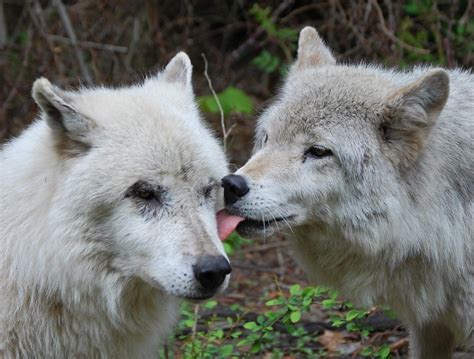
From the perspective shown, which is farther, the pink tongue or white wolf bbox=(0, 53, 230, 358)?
the pink tongue

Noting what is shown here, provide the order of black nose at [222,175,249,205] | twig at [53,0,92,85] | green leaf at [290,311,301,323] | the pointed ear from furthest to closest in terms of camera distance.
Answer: twig at [53,0,92,85] < green leaf at [290,311,301,323] < the pointed ear < black nose at [222,175,249,205]

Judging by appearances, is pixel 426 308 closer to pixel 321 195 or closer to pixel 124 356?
pixel 321 195

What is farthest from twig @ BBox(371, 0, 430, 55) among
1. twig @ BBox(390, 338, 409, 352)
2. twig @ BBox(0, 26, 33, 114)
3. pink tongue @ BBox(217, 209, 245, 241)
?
pink tongue @ BBox(217, 209, 245, 241)

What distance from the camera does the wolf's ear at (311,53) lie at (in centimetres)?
508

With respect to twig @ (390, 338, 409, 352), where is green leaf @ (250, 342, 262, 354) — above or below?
above

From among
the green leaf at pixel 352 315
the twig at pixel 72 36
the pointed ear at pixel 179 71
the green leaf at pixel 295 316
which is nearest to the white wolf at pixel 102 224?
the pointed ear at pixel 179 71

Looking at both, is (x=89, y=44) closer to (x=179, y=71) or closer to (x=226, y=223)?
(x=179, y=71)

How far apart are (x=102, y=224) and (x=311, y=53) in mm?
2081

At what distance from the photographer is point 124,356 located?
4.30 meters

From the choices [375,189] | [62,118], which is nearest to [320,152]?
[375,189]

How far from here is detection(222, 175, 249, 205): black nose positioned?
4.05m

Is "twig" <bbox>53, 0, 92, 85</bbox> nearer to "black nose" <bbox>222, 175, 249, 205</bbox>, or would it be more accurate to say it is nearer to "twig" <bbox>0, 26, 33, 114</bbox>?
"twig" <bbox>0, 26, 33, 114</bbox>

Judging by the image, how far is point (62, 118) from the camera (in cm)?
387

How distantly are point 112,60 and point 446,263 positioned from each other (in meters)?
6.46
